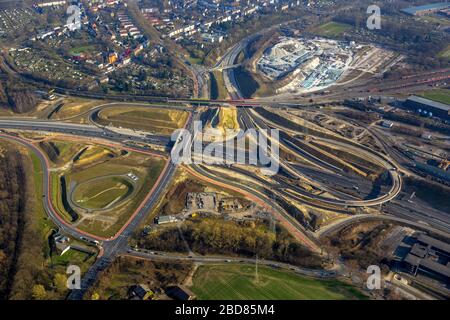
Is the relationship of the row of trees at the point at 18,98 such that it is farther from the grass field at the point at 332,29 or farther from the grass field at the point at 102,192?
the grass field at the point at 332,29

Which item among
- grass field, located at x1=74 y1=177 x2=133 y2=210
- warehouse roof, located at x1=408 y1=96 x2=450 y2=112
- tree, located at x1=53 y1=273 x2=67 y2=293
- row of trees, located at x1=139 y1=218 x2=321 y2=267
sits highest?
warehouse roof, located at x1=408 y1=96 x2=450 y2=112

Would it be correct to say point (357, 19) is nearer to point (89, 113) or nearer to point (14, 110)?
point (89, 113)

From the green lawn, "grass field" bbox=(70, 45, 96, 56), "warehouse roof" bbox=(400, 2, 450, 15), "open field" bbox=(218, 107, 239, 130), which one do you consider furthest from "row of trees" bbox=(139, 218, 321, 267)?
"warehouse roof" bbox=(400, 2, 450, 15)

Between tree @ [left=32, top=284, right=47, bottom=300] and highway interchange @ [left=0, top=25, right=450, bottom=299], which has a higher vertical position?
highway interchange @ [left=0, top=25, right=450, bottom=299]

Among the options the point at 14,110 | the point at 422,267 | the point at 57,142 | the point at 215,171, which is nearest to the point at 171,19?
the point at 14,110

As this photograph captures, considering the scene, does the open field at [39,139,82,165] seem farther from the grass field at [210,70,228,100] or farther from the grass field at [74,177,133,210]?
the grass field at [210,70,228,100]

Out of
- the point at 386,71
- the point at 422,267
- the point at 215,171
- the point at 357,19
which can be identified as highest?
the point at 357,19

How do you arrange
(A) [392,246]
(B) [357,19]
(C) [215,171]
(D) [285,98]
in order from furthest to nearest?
(B) [357,19] < (D) [285,98] < (C) [215,171] < (A) [392,246]

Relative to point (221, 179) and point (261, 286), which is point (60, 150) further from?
point (261, 286)
